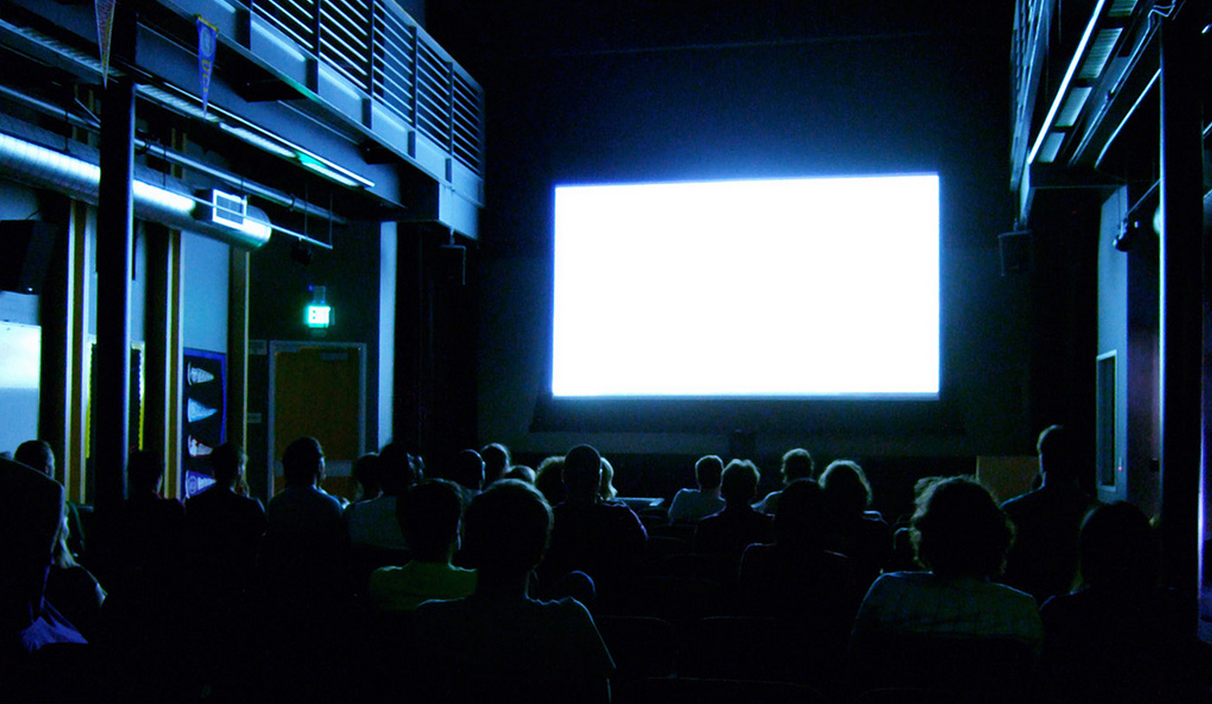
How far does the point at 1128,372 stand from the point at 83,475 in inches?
287

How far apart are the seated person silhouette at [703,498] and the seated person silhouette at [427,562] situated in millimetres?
2955

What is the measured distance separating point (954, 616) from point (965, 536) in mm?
194

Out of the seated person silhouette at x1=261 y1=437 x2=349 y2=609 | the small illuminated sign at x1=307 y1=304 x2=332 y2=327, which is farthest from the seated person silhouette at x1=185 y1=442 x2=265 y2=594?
the small illuminated sign at x1=307 y1=304 x2=332 y2=327

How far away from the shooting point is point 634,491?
32.0 ft

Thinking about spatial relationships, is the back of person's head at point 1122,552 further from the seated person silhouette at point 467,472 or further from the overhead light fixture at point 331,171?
the overhead light fixture at point 331,171

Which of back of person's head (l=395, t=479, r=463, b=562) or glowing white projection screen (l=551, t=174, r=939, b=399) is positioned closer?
back of person's head (l=395, t=479, r=463, b=562)

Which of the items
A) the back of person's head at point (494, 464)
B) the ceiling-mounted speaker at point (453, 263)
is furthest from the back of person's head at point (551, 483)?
the ceiling-mounted speaker at point (453, 263)

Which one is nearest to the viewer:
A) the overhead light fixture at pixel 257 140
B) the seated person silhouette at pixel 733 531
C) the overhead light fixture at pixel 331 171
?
the seated person silhouette at pixel 733 531

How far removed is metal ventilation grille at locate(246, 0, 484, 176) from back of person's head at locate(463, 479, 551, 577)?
4481mm

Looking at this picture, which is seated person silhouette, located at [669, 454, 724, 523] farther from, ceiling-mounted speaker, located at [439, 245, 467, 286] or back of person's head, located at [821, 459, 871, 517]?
ceiling-mounted speaker, located at [439, 245, 467, 286]

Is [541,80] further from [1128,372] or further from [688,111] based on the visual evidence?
[1128,372]

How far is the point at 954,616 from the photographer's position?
2.30 metres

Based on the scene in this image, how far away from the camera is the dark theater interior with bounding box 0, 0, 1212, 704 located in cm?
229

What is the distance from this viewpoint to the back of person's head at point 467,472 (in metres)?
4.73
